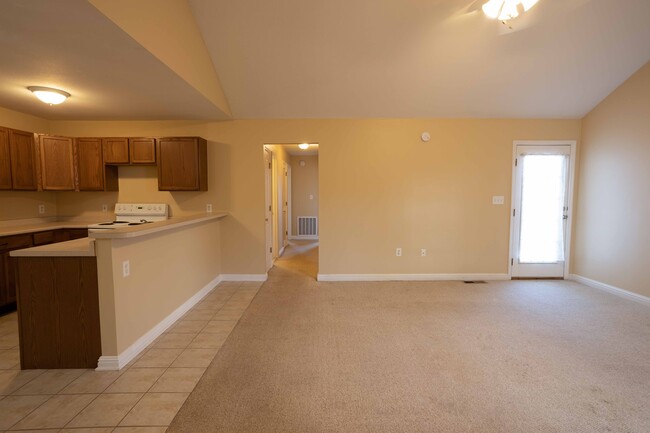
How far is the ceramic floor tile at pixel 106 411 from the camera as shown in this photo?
169cm

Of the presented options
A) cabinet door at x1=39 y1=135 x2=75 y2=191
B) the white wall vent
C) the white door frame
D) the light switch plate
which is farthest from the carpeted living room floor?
the white wall vent

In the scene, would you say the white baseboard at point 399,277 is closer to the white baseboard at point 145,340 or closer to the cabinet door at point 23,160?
the white baseboard at point 145,340

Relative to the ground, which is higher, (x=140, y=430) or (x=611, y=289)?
(x=611, y=289)

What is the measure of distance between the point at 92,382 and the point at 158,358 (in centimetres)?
43

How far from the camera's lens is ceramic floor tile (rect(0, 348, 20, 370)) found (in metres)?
2.27

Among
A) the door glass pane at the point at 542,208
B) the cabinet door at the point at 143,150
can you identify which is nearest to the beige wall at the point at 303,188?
the cabinet door at the point at 143,150

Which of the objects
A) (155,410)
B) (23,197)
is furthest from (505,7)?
(23,197)

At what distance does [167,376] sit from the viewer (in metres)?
2.14

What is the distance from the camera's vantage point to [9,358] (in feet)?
7.81

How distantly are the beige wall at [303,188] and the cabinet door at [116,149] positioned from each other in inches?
197

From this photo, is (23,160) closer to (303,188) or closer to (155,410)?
(155,410)

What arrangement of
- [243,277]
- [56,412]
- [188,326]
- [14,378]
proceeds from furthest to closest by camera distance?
1. [243,277]
2. [188,326]
3. [14,378]
4. [56,412]

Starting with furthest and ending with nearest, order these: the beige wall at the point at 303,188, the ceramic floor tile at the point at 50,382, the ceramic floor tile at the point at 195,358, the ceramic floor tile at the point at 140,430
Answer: the beige wall at the point at 303,188, the ceramic floor tile at the point at 195,358, the ceramic floor tile at the point at 50,382, the ceramic floor tile at the point at 140,430

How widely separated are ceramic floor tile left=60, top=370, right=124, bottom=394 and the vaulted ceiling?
2525mm
